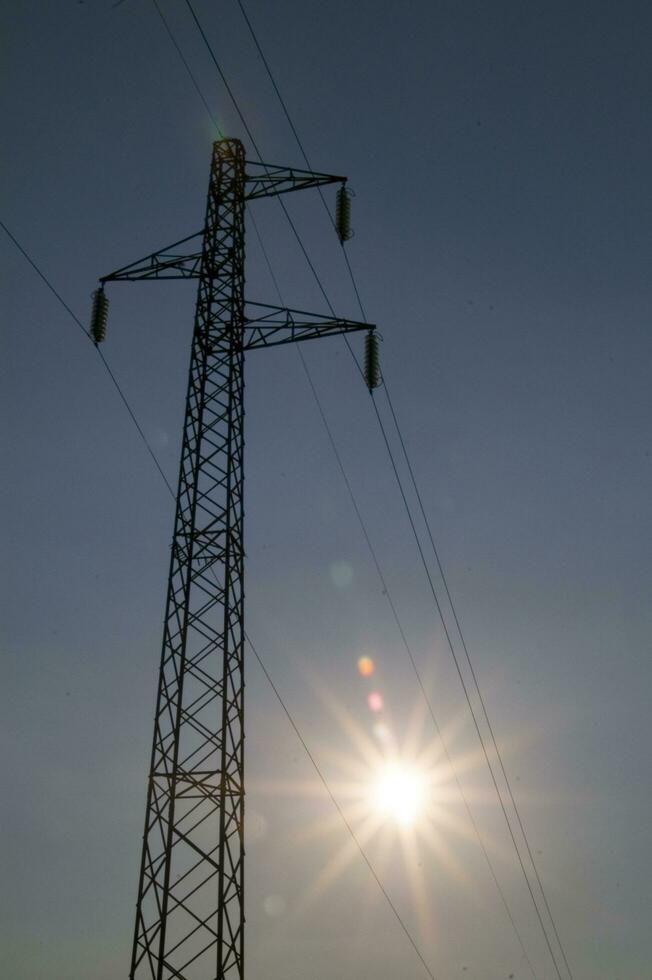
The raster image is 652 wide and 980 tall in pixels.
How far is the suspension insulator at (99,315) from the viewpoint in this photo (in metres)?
26.3

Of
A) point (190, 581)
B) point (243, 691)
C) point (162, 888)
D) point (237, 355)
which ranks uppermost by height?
point (237, 355)

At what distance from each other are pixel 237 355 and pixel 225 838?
38.2 feet

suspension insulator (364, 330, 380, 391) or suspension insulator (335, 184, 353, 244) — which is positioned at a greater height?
suspension insulator (335, 184, 353, 244)

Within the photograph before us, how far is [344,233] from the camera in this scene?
26797mm

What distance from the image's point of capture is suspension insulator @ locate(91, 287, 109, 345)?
1037 inches

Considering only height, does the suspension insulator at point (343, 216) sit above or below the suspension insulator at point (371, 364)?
above

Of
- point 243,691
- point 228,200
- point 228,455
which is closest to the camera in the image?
point 243,691

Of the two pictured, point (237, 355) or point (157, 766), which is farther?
point (237, 355)

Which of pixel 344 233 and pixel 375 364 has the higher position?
pixel 344 233

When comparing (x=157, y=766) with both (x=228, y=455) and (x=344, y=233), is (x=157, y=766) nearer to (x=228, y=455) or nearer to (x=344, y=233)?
(x=228, y=455)

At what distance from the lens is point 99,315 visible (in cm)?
2661

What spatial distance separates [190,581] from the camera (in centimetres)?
2288

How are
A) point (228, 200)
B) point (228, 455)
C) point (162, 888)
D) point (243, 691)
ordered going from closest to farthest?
point (162, 888)
point (243, 691)
point (228, 455)
point (228, 200)

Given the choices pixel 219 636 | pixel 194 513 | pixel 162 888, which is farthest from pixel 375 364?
pixel 162 888
